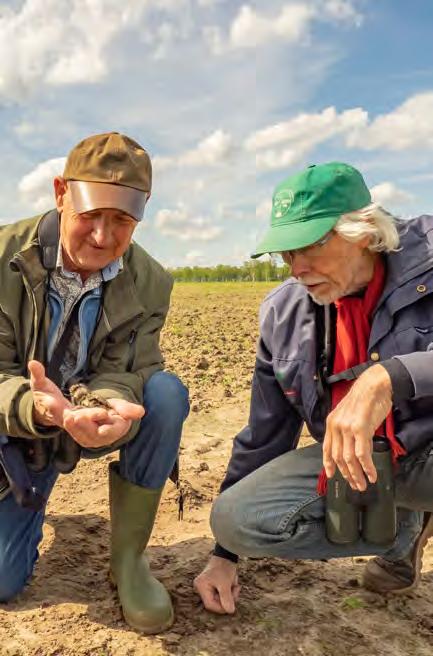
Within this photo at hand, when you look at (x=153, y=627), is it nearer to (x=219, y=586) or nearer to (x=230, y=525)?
(x=219, y=586)

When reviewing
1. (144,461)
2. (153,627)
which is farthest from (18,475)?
(153,627)

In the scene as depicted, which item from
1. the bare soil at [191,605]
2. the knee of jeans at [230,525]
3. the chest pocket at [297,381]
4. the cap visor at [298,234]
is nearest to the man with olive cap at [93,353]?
the bare soil at [191,605]

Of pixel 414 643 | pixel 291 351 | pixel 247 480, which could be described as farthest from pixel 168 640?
pixel 291 351

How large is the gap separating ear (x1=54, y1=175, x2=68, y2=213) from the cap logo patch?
30.2 inches

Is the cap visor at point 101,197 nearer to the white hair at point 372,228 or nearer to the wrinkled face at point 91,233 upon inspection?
the wrinkled face at point 91,233

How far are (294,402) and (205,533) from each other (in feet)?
3.18

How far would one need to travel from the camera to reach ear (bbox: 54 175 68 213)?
247 centimetres

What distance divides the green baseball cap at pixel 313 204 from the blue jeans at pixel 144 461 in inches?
26.0

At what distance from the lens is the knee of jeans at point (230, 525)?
2.48 metres

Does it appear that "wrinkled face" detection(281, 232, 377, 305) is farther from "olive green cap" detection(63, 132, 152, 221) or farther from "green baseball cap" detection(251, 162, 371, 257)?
"olive green cap" detection(63, 132, 152, 221)

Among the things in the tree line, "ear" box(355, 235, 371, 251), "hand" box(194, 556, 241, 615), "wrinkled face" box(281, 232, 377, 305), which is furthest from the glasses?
the tree line

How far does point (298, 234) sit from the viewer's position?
226 centimetres

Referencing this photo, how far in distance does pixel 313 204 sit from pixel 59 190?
94cm

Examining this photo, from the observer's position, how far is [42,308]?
245 cm
